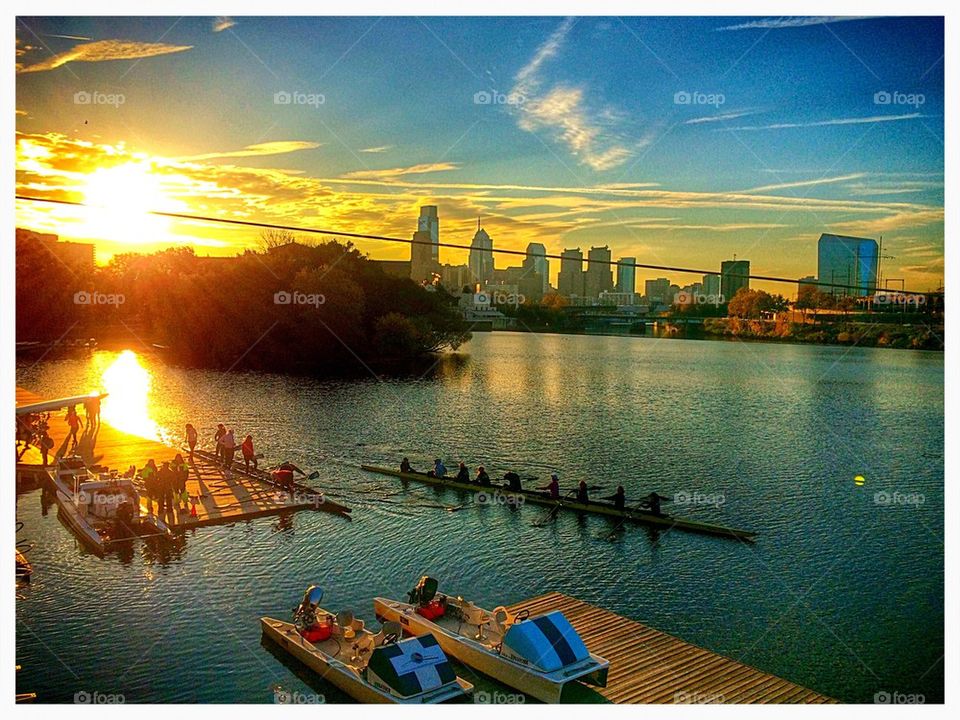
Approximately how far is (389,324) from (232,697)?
986cm

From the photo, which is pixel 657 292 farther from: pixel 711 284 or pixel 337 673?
pixel 337 673

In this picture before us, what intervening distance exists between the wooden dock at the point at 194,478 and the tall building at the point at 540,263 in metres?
4.07

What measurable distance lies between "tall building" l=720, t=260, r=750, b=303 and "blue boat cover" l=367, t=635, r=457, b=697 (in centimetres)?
653

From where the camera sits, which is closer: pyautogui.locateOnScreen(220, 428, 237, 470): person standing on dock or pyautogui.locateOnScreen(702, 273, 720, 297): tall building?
pyautogui.locateOnScreen(220, 428, 237, 470): person standing on dock

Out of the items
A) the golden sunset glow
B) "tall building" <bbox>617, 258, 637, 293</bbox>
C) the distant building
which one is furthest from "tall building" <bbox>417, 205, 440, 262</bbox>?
the golden sunset glow

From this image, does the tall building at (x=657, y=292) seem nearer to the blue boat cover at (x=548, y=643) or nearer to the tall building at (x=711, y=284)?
the tall building at (x=711, y=284)

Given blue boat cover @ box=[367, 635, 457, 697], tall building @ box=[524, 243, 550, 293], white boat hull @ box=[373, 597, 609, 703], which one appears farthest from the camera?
tall building @ box=[524, 243, 550, 293]

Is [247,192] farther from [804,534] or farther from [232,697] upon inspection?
[804,534]

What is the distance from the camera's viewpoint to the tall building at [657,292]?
12727mm

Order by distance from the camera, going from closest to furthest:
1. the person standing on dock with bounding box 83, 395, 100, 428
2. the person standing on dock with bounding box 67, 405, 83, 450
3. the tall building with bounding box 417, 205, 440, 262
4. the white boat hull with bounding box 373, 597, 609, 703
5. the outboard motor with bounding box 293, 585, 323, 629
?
1. the white boat hull with bounding box 373, 597, 609, 703
2. the outboard motor with bounding box 293, 585, 323, 629
3. the person standing on dock with bounding box 83, 395, 100, 428
4. the person standing on dock with bounding box 67, 405, 83, 450
5. the tall building with bounding box 417, 205, 440, 262

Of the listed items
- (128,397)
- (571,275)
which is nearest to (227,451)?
(128,397)

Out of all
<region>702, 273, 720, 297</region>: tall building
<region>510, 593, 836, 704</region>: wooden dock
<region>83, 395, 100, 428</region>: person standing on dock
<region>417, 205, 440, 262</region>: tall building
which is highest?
<region>417, 205, 440, 262</region>: tall building

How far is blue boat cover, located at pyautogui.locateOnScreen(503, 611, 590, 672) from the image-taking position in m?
4.92

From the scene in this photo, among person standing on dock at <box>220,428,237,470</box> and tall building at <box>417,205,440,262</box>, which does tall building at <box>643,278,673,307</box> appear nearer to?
tall building at <box>417,205,440,262</box>
